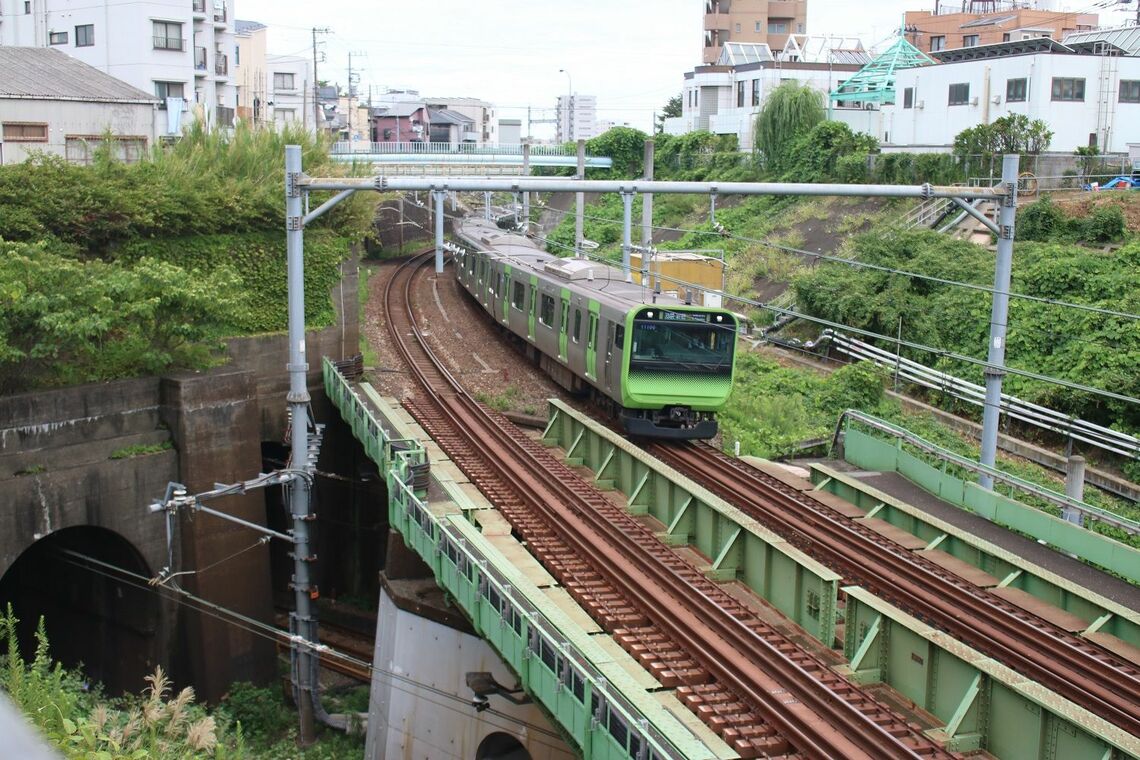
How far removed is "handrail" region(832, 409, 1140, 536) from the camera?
1270cm

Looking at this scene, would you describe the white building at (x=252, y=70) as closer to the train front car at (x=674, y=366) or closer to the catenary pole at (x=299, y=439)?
the train front car at (x=674, y=366)

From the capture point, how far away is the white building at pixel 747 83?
49.3 meters

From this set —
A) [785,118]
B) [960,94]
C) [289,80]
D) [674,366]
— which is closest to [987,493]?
[674,366]

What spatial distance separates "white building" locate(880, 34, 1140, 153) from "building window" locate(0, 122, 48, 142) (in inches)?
1034

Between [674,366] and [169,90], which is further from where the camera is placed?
[169,90]

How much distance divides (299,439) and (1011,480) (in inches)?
345

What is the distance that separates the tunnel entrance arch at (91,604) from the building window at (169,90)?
2185cm

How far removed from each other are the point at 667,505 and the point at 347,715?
19.1 feet

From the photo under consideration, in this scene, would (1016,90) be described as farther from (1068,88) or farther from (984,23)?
(984,23)

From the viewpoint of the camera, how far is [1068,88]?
1297 inches

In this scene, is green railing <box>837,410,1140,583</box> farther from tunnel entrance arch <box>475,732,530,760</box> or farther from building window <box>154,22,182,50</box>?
building window <box>154,22,182,50</box>

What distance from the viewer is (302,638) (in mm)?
14852

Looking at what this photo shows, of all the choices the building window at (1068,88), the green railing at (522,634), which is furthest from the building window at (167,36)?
the building window at (1068,88)

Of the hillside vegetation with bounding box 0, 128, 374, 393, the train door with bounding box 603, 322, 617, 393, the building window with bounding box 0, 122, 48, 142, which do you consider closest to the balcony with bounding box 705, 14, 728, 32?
the hillside vegetation with bounding box 0, 128, 374, 393
